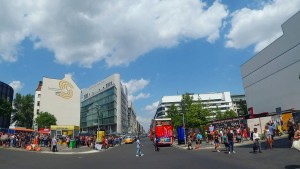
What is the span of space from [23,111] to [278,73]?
8382 cm

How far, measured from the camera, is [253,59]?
79.4m

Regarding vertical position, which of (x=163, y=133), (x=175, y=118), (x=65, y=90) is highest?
(x=65, y=90)

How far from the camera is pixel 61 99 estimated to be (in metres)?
104

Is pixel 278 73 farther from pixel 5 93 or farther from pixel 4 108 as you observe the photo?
pixel 5 93

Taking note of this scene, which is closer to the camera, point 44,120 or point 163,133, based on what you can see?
point 163,133

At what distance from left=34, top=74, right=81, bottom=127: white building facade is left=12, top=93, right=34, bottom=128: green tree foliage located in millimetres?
3562

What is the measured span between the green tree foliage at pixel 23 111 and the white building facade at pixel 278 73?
75755 mm

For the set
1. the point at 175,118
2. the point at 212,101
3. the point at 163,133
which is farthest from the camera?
the point at 212,101

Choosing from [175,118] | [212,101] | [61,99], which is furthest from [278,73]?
[212,101]

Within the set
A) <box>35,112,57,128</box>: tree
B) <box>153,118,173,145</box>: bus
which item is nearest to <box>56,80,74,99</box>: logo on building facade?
<box>35,112,57,128</box>: tree

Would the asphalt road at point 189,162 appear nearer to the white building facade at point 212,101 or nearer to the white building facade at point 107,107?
the white building facade at point 107,107

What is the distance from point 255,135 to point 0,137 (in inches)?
1209

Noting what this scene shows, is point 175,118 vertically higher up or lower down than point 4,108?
lower down

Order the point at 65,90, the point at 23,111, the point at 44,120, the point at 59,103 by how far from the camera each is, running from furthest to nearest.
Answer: the point at 65,90
the point at 59,103
the point at 23,111
the point at 44,120
